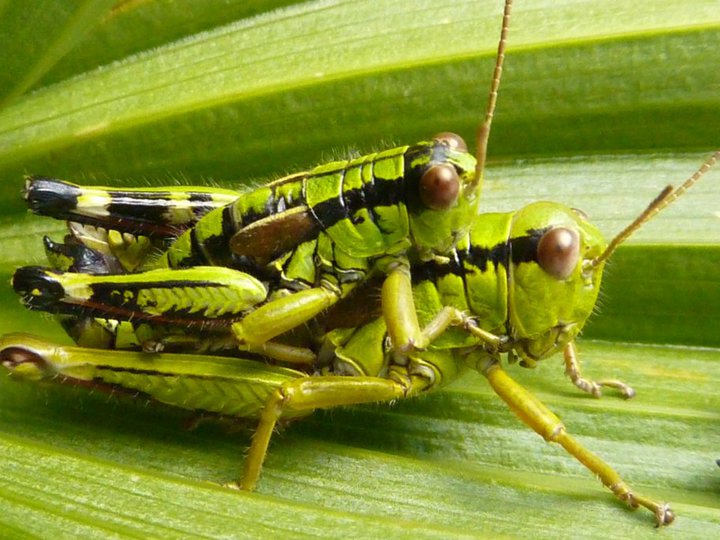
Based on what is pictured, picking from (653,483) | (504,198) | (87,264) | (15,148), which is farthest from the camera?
(15,148)

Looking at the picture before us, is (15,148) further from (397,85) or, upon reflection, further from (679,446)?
(679,446)

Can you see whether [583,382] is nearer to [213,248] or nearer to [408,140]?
[408,140]

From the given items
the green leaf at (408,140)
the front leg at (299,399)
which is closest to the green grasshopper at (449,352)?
the front leg at (299,399)

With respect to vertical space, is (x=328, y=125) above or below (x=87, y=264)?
above

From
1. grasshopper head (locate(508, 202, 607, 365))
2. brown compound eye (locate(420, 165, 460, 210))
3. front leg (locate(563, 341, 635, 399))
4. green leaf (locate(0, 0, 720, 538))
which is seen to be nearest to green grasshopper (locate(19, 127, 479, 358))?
brown compound eye (locate(420, 165, 460, 210))

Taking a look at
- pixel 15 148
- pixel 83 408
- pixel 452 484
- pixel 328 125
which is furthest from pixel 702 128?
pixel 15 148

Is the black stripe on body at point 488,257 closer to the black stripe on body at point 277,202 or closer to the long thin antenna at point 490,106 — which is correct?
the long thin antenna at point 490,106
